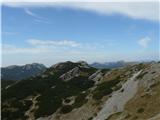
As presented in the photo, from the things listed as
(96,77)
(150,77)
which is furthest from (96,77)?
(150,77)

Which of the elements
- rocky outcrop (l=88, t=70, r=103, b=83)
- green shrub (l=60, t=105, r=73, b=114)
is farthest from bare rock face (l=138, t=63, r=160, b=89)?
rocky outcrop (l=88, t=70, r=103, b=83)

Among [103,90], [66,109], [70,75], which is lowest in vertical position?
[66,109]

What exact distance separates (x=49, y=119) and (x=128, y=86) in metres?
20.2

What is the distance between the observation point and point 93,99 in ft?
238

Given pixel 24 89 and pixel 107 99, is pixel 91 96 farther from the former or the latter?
pixel 24 89

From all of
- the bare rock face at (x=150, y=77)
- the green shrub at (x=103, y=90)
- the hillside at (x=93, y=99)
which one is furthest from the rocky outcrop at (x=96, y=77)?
the bare rock face at (x=150, y=77)

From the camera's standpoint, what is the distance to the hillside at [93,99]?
57.2m

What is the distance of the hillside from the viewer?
188 feet

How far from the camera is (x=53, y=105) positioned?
76812 millimetres

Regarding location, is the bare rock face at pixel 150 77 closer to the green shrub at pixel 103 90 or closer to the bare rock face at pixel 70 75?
the green shrub at pixel 103 90

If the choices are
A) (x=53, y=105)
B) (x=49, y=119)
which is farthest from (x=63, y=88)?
(x=49, y=119)

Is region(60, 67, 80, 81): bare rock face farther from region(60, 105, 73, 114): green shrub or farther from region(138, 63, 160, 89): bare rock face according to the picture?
region(138, 63, 160, 89): bare rock face

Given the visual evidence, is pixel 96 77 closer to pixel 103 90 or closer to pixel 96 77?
pixel 96 77

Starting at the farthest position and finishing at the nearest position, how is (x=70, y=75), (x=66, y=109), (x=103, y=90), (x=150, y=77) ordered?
1. (x=70, y=75)
2. (x=103, y=90)
3. (x=66, y=109)
4. (x=150, y=77)
